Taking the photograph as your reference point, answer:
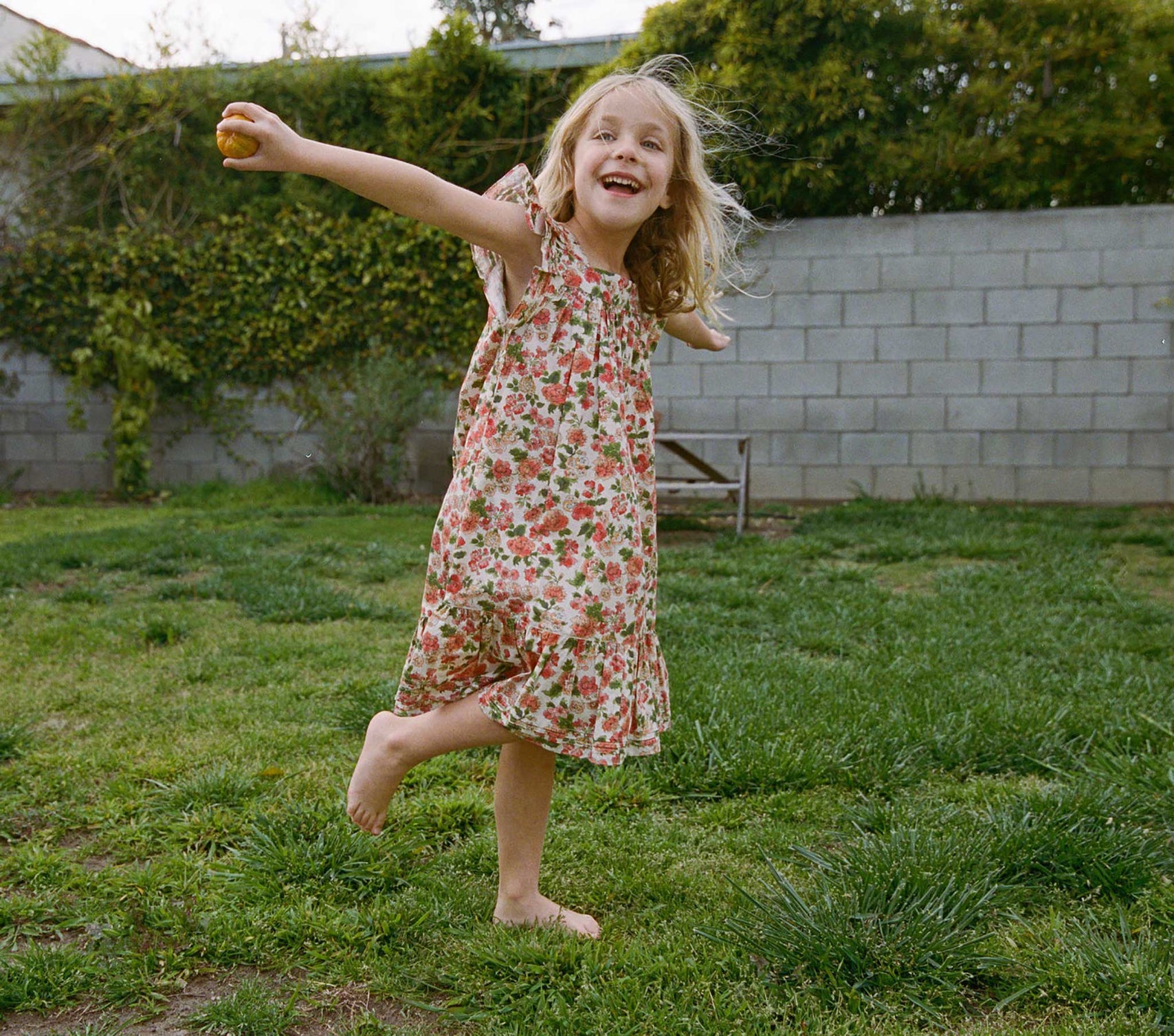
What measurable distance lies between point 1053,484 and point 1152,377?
858mm

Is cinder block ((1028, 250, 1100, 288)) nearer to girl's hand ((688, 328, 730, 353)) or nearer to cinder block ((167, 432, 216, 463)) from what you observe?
girl's hand ((688, 328, 730, 353))

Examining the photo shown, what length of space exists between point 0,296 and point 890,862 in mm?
7908

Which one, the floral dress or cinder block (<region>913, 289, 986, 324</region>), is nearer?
the floral dress

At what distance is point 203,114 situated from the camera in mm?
8148

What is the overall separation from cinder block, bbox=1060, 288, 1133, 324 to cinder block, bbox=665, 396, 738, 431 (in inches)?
83.3

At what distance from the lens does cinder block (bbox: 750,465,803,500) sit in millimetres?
7176

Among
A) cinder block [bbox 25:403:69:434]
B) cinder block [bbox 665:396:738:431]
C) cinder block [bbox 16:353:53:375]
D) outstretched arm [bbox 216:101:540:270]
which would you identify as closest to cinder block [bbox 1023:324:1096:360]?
cinder block [bbox 665:396:738:431]

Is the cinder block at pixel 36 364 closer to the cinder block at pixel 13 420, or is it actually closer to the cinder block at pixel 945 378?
the cinder block at pixel 13 420

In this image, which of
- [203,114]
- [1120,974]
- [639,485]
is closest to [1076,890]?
[1120,974]

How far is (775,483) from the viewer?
7215 mm

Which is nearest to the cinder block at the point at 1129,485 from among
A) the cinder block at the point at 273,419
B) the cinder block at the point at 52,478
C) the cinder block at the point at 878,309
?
the cinder block at the point at 878,309

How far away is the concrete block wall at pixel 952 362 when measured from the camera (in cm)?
663

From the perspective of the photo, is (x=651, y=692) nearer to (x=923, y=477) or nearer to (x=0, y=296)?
(x=923, y=477)

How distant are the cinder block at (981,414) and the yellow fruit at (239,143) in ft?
19.9
